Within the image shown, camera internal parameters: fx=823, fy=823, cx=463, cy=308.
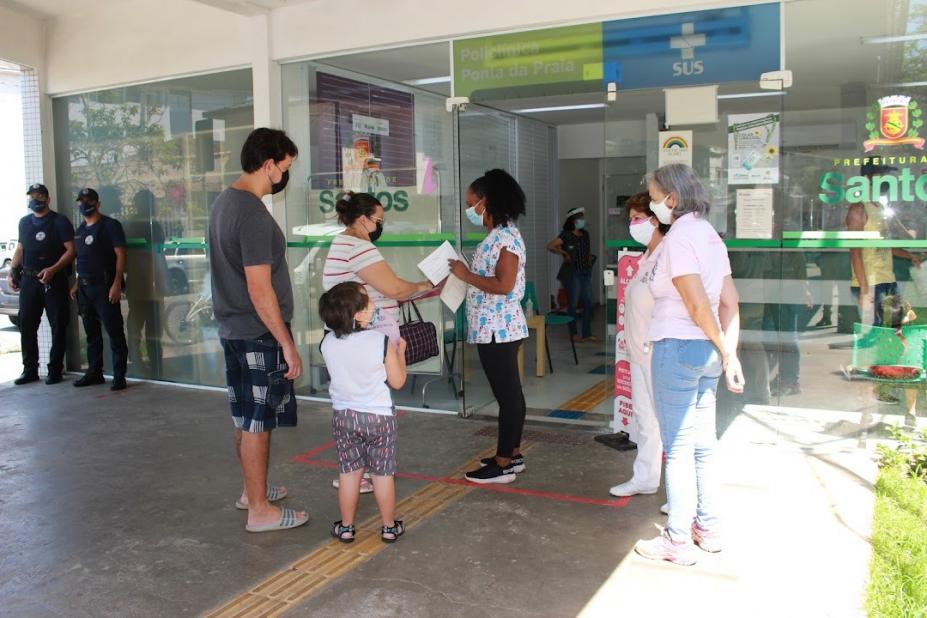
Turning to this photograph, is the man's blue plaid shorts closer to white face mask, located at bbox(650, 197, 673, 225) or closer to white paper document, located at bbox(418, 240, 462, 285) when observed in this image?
white paper document, located at bbox(418, 240, 462, 285)

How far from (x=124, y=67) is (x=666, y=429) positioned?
6447mm

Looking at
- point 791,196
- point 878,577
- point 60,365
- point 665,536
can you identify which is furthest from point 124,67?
point 878,577

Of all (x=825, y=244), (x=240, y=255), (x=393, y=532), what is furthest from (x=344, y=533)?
(x=825, y=244)

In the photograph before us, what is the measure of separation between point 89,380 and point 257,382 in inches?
181

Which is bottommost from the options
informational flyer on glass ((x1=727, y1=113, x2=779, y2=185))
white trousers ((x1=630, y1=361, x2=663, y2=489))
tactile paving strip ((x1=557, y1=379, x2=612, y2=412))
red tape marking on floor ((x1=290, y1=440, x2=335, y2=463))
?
red tape marking on floor ((x1=290, y1=440, x2=335, y2=463))

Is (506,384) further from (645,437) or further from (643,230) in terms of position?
(643,230)

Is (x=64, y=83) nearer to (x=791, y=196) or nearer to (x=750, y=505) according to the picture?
(x=791, y=196)

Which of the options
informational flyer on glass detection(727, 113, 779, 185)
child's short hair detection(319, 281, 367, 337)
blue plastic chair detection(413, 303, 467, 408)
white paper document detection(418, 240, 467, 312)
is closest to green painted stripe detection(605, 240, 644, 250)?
informational flyer on glass detection(727, 113, 779, 185)

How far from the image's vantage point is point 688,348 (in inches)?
131

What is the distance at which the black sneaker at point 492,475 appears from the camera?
4.54 meters

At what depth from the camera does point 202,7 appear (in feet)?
23.2

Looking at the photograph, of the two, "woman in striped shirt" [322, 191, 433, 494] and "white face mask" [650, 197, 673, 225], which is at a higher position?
"white face mask" [650, 197, 673, 225]

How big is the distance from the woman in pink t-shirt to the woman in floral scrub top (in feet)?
3.29

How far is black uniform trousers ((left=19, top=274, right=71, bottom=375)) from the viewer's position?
309 inches
